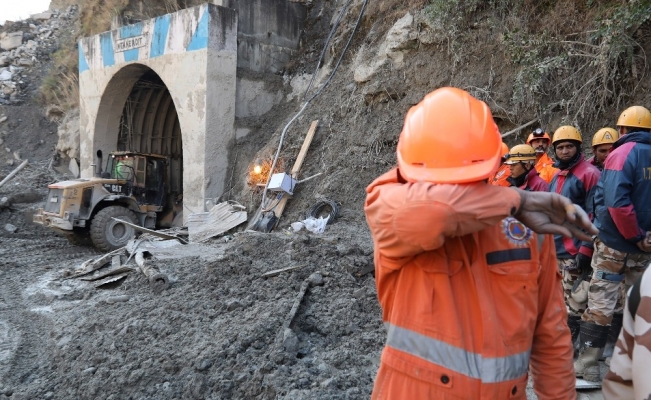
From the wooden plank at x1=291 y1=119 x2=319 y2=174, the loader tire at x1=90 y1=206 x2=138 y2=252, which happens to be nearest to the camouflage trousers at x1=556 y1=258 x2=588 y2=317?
the wooden plank at x1=291 y1=119 x2=319 y2=174

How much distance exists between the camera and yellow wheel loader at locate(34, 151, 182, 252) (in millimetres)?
9891

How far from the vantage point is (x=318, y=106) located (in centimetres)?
1055

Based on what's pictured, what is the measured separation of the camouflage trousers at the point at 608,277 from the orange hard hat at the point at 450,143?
2.41 m

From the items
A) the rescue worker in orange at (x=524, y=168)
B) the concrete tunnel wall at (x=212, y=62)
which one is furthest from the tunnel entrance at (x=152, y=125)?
the rescue worker in orange at (x=524, y=168)

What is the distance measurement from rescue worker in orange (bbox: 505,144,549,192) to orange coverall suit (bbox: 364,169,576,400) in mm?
2861

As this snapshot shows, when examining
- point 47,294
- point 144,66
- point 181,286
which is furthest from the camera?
point 144,66

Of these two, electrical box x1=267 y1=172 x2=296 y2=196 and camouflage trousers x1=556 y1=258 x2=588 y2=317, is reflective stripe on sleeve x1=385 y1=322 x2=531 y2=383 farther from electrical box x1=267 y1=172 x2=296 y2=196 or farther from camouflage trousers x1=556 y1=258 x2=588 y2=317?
electrical box x1=267 y1=172 x2=296 y2=196

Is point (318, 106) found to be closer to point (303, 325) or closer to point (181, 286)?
point (181, 286)

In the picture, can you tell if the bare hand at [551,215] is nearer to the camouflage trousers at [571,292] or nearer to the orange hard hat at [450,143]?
the orange hard hat at [450,143]

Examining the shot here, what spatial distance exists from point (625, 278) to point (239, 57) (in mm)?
10006

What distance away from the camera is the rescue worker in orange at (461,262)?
4.13ft

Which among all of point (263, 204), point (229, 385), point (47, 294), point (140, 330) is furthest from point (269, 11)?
point (229, 385)

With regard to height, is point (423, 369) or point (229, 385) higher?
point (423, 369)

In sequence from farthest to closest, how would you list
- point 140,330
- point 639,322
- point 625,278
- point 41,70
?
point 41,70, point 140,330, point 625,278, point 639,322
